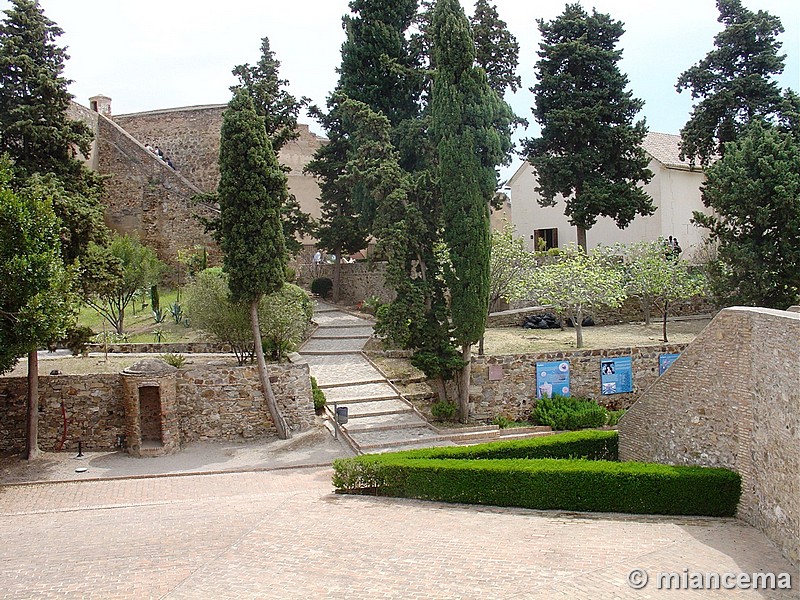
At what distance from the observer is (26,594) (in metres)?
8.27

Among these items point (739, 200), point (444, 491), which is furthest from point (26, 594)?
point (739, 200)

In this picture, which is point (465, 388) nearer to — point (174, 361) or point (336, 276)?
point (174, 361)

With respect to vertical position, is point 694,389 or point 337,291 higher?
point 337,291

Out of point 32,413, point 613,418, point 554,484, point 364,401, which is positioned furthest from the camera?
point 613,418

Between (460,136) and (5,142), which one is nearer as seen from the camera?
(5,142)

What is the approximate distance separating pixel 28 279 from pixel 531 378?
40.6 feet

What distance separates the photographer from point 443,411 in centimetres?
1833

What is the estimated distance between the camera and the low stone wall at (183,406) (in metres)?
16.4

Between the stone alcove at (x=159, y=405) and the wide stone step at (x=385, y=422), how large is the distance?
4047 millimetres

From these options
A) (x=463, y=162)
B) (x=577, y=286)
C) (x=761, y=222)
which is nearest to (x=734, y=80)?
(x=761, y=222)

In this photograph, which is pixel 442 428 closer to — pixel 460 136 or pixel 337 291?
pixel 460 136

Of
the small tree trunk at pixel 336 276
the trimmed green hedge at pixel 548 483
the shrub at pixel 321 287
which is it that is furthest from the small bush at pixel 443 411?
the shrub at pixel 321 287

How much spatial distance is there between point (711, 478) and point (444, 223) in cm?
935

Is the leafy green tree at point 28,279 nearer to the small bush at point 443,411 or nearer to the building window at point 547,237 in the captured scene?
the small bush at point 443,411
